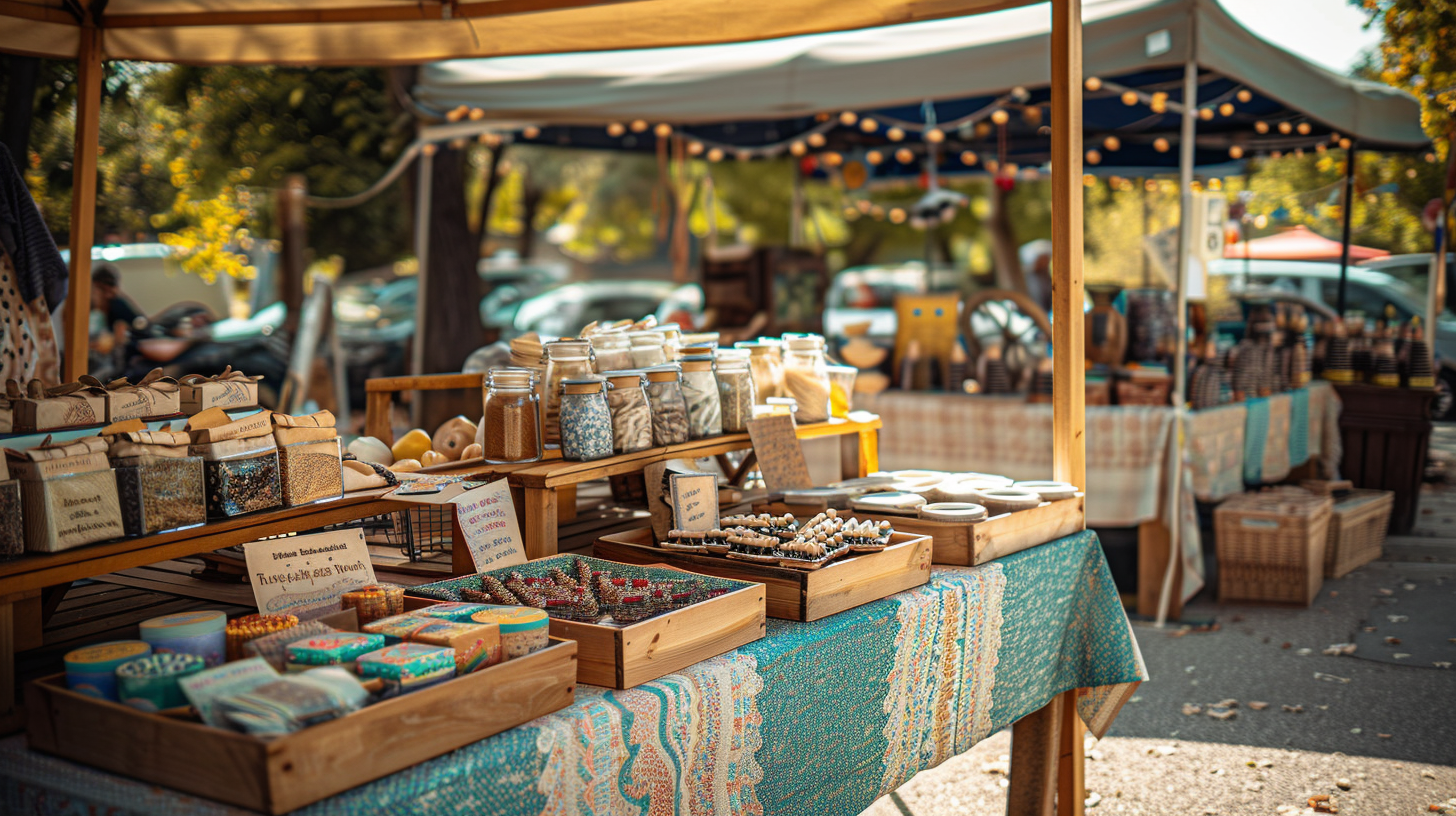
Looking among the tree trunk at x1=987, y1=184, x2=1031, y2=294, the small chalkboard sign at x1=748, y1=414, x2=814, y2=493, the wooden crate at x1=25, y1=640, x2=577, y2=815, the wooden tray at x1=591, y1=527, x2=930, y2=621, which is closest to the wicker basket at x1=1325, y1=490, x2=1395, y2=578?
the small chalkboard sign at x1=748, y1=414, x2=814, y2=493

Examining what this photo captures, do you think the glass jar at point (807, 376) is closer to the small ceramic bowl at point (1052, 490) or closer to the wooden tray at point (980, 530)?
the wooden tray at point (980, 530)

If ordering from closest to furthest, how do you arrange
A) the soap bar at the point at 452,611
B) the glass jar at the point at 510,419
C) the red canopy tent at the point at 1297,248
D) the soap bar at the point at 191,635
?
1. the soap bar at the point at 191,635
2. the soap bar at the point at 452,611
3. the glass jar at the point at 510,419
4. the red canopy tent at the point at 1297,248

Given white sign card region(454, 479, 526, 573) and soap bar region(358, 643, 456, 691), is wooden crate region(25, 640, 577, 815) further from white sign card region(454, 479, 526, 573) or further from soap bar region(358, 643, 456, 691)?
white sign card region(454, 479, 526, 573)

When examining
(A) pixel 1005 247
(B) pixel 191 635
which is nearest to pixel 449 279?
(B) pixel 191 635

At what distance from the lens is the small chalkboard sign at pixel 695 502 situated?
7.25ft

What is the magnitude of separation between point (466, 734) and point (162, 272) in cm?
1113

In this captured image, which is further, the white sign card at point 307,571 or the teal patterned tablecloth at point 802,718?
the white sign card at point 307,571

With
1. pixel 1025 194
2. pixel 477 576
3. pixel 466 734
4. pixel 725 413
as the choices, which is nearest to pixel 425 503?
pixel 477 576

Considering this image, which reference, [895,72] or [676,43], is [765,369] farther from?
[895,72]

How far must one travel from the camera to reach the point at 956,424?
5633mm

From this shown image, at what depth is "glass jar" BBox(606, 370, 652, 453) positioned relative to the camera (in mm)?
2299

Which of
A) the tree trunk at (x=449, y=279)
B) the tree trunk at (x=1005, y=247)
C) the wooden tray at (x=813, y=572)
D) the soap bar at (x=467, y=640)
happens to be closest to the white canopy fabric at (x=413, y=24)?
the wooden tray at (x=813, y=572)

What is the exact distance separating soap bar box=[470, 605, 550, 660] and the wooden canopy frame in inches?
65.8

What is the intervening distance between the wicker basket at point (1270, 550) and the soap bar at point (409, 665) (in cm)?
480
